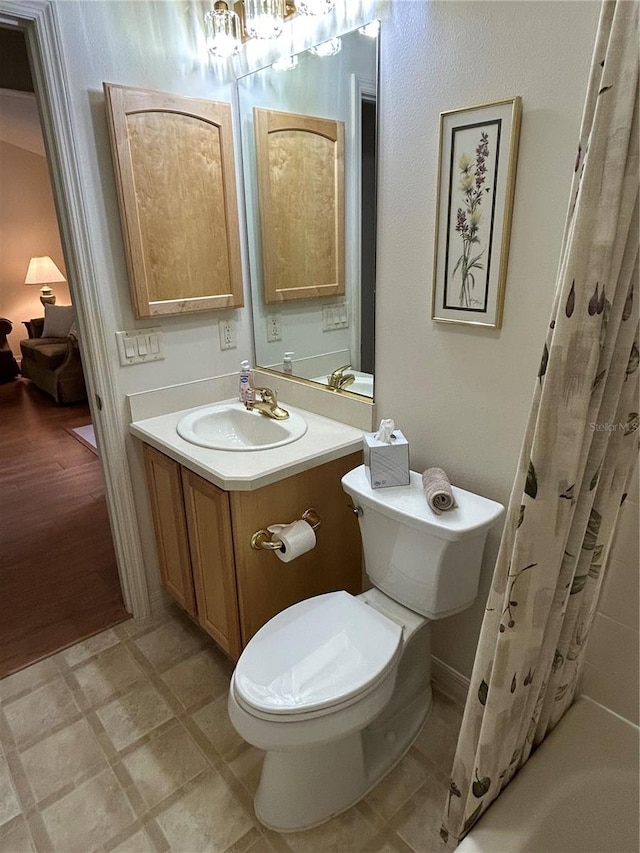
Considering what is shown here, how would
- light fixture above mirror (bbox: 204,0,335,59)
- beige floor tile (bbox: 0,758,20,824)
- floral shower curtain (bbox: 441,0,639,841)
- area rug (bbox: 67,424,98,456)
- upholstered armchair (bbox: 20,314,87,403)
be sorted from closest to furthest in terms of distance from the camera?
floral shower curtain (bbox: 441,0,639,841) < beige floor tile (bbox: 0,758,20,824) < light fixture above mirror (bbox: 204,0,335,59) < area rug (bbox: 67,424,98,456) < upholstered armchair (bbox: 20,314,87,403)

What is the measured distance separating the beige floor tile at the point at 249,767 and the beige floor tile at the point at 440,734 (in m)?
0.49

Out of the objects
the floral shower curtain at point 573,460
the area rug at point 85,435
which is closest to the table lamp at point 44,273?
the area rug at point 85,435

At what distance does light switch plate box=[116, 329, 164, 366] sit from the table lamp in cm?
503

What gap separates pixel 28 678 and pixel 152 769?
0.65 m

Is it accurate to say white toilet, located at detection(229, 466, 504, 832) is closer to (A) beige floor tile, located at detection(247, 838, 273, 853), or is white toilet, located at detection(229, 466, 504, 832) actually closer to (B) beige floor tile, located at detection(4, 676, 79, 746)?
(A) beige floor tile, located at detection(247, 838, 273, 853)

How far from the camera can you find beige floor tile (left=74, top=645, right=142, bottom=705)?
1803 millimetres

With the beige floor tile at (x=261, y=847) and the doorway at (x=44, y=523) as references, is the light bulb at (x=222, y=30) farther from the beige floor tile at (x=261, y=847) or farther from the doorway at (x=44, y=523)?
the beige floor tile at (x=261, y=847)

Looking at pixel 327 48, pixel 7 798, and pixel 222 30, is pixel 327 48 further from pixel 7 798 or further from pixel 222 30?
pixel 7 798

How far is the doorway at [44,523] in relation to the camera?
209 cm

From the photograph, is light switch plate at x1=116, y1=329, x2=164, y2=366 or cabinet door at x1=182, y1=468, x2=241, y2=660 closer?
cabinet door at x1=182, y1=468, x2=241, y2=660

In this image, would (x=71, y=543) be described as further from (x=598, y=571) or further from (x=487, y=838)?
(x=598, y=571)

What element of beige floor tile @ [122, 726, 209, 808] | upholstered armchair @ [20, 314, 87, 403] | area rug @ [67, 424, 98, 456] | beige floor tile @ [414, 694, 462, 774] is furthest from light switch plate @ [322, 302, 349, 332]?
upholstered armchair @ [20, 314, 87, 403]

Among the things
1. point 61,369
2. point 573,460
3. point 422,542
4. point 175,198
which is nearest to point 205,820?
point 422,542

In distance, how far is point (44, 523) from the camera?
289cm
